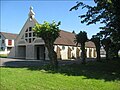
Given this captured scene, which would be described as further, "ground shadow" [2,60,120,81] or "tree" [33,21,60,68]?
"tree" [33,21,60,68]

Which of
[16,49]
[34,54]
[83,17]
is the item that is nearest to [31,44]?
[34,54]

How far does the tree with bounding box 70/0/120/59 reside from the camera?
1886cm

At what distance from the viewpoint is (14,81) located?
13.0 m

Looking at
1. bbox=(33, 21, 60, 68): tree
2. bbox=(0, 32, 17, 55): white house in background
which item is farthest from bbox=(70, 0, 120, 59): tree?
bbox=(0, 32, 17, 55): white house in background

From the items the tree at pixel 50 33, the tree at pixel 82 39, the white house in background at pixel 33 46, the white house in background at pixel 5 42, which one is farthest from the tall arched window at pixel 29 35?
the white house in background at pixel 5 42

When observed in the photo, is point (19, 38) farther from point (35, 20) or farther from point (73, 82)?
point (73, 82)

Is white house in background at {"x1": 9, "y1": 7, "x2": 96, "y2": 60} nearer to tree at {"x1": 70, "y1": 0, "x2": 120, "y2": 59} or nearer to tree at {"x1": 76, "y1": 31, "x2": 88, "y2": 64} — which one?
tree at {"x1": 76, "y1": 31, "x2": 88, "y2": 64}

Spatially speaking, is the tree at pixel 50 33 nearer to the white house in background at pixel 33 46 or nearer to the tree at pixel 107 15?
the tree at pixel 107 15

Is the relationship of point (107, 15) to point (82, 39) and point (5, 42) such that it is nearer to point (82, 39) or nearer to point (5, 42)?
point (82, 39)

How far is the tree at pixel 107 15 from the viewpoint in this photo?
18859 millimetres

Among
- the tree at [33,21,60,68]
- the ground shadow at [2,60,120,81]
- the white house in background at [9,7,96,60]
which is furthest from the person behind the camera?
the white house in background at [9,7,96,60]

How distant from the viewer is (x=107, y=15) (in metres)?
21.0

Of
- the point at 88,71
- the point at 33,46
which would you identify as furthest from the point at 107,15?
the point at 33,46

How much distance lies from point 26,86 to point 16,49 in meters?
39.1
